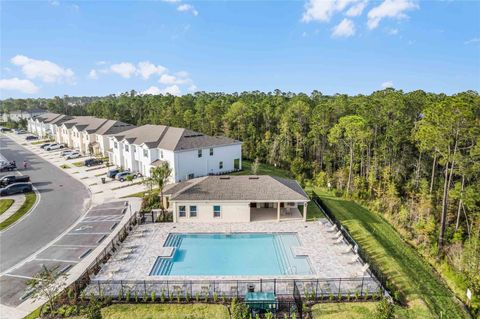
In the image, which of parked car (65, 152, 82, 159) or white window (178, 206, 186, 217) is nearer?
white window (178, 206, 186, 217)

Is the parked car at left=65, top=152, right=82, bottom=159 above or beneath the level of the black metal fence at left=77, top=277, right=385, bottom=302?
above

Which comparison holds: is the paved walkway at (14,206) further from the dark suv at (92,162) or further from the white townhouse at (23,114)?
the white townhouse at (23,114)

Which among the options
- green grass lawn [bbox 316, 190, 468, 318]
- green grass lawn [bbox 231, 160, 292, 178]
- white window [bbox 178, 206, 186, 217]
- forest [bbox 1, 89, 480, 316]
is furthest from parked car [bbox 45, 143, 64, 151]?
green grass lawn [bbox 316, 190, 468, 318]

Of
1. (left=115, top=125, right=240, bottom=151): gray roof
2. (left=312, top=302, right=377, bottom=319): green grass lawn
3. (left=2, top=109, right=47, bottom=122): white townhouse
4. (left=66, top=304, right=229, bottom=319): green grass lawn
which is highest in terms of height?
(left=2, top=109, right=47, bottom=122): white townhouse

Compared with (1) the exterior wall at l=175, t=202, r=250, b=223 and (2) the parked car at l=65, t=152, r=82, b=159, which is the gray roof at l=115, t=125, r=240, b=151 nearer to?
(1) the exterior wall at l=175, t=202, r=250, b=223

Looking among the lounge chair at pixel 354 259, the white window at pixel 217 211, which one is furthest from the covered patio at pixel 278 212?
the lounge chair at pixel 354 259

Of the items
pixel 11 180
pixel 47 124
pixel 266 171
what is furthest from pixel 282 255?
pixel 47 124

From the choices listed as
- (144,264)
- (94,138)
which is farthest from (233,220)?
(94,138)
